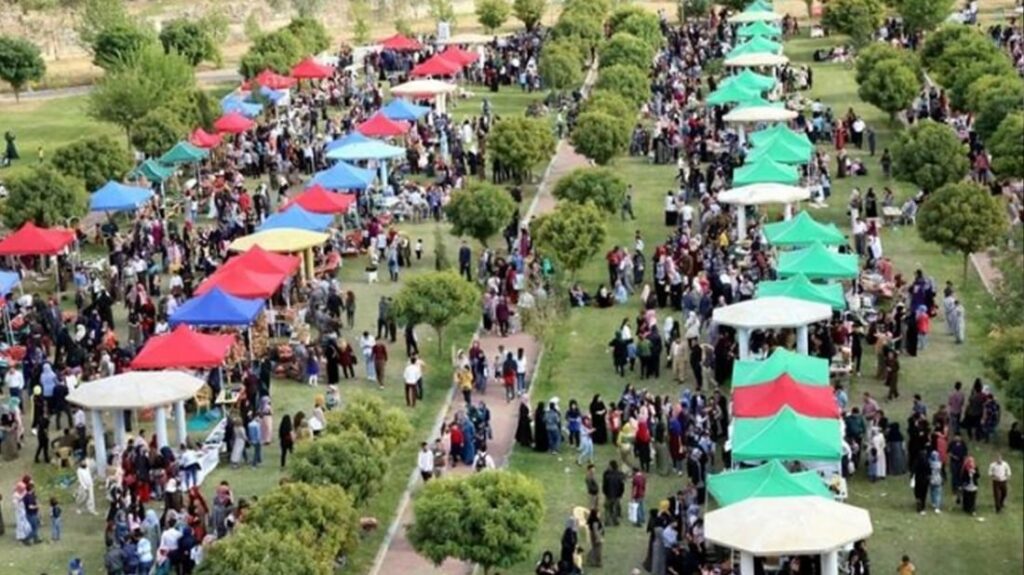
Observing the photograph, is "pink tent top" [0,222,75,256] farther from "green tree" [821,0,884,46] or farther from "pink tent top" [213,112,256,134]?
"green tree" [821,0,884,46]

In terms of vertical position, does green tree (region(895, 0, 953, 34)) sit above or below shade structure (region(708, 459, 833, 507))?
above

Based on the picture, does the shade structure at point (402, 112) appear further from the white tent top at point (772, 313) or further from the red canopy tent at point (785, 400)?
the red canopy tent at point (785, 400)

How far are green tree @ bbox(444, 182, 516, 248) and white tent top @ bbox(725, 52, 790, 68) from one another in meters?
15.0

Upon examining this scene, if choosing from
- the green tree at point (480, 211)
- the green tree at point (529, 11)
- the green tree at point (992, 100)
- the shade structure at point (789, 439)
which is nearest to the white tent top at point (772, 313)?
the shade structure at point (789, 439)

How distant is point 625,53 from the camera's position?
5109cm

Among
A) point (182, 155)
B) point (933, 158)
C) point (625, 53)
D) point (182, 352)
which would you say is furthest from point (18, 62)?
point (182, 352)

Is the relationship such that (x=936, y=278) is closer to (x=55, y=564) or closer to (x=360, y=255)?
→ (x=360, y=255)

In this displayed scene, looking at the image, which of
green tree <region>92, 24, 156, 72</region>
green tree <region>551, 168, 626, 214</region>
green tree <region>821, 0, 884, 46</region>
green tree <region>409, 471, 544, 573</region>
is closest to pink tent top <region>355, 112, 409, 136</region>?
green tree <region>551, 168, 626, 214</region>

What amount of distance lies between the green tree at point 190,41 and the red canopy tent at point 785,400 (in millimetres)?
37550

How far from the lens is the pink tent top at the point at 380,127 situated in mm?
43531

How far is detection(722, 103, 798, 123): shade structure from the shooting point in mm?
42156

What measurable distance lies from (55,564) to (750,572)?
867 centimetres

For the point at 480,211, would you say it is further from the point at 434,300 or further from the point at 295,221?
the point at 434,300

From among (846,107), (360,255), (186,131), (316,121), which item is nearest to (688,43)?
(846,107)
